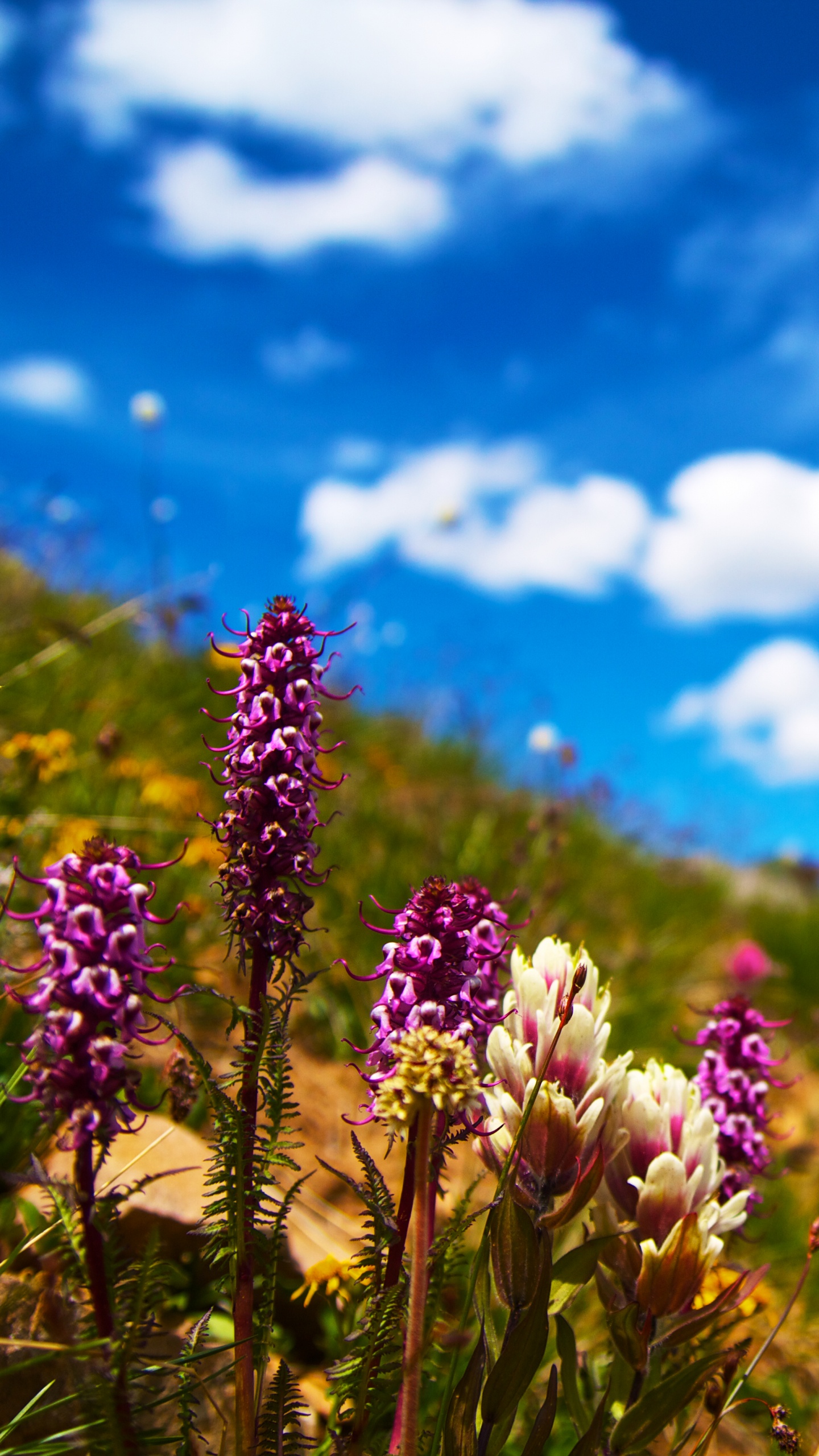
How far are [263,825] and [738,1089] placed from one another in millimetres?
1097

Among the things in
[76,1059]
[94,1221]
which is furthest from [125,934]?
[94,1221]

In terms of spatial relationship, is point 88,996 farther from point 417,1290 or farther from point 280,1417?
point 280,1417

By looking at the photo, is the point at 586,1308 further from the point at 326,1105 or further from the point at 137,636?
the point at 137,636

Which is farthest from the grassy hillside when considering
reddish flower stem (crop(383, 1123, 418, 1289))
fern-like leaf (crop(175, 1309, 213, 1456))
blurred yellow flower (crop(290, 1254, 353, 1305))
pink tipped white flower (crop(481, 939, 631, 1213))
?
blurred yellow flower (crop(290, 1254, 353, 1305))

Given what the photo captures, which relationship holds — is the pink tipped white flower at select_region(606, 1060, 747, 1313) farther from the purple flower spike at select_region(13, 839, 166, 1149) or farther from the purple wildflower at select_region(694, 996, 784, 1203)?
the purple flower spike at select_region(13, 839, 166, 1149)

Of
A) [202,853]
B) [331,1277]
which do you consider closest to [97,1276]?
[331,1277]

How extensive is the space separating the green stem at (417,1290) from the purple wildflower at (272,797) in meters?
0.33

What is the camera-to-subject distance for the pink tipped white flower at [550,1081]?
1.57 meters

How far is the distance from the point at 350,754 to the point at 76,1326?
20.3 ft

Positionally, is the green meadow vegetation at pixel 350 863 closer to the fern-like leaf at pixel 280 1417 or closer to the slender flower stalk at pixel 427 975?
the slender flower stalk at pixel 427 975

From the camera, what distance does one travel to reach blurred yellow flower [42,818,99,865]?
3.74 metres

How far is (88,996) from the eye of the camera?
1.29 meters

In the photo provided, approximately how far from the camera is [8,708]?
514 cm

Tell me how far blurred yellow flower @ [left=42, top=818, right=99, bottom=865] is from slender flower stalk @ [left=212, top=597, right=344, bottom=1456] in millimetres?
2276
